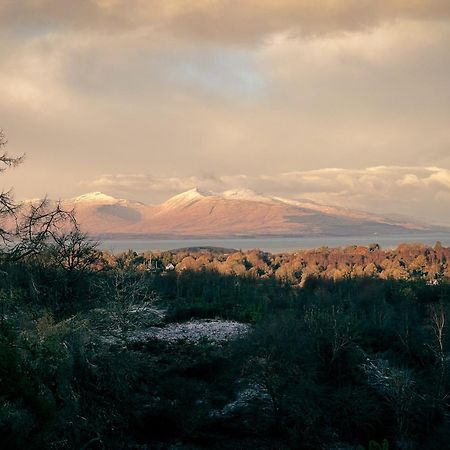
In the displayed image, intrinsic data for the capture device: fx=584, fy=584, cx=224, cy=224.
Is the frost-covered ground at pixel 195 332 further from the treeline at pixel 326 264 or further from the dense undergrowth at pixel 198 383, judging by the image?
the treeline at pixel 326 264

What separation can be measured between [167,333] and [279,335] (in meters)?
19.2

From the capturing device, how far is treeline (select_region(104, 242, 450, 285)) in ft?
309

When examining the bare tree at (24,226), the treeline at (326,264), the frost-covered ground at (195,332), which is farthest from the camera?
the treeline at (326,264)

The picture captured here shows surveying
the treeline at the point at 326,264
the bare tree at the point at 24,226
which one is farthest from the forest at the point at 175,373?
the treeline at the point at 326,264

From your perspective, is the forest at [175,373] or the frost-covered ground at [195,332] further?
the frost-covered ground at [195,332]

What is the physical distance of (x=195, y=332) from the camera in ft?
144

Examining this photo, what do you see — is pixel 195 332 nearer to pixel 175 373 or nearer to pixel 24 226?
pixel 175 373

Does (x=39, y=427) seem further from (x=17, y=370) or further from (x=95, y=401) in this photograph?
(x=95, y=401)

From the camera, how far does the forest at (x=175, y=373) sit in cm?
1017

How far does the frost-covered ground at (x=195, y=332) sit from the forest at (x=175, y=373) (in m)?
0.16

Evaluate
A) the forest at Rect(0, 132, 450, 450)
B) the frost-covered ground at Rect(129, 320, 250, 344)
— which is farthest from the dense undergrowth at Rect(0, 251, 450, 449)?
the frost-covered ground at Rect(129, 320, 250, 344)

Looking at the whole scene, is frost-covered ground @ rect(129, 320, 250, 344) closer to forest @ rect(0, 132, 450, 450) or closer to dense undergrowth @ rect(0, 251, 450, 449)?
forest @ rect(0, 132, 450, 450)

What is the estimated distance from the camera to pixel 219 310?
56.1 metres

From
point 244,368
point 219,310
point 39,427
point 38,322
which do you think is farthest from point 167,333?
point 39,427
